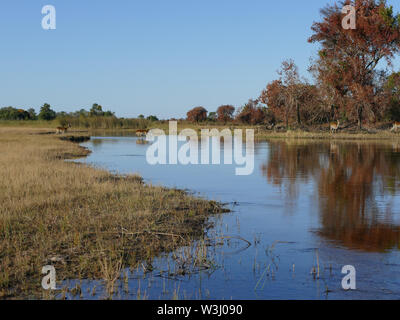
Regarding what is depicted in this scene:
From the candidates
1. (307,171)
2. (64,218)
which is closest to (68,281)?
(64,218)

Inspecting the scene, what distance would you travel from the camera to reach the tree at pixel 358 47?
4569 cm

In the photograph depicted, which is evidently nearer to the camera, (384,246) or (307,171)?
(384,246)

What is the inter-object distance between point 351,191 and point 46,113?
105 m

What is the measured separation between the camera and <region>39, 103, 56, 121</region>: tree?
108938mm

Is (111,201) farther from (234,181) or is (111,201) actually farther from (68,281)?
(234,181)

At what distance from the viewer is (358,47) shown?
4800cm

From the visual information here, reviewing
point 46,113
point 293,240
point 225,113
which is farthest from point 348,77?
point 46,113

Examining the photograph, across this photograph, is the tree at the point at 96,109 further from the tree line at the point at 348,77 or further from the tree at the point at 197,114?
the tree line at the point at 348,77

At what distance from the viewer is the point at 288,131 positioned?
2143 inches

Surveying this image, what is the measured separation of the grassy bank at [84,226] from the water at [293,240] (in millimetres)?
595

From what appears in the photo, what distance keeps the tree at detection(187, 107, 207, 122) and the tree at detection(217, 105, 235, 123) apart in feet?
25.8

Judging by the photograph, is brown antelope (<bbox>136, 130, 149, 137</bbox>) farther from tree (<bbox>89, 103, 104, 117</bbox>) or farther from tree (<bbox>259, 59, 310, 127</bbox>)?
tree (<bbox>89, 103, 104, 117</bbox>)

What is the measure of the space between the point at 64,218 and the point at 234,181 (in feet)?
29.3

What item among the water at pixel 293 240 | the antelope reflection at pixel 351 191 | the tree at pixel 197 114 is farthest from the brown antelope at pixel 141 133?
the tree at pixel 197 114
